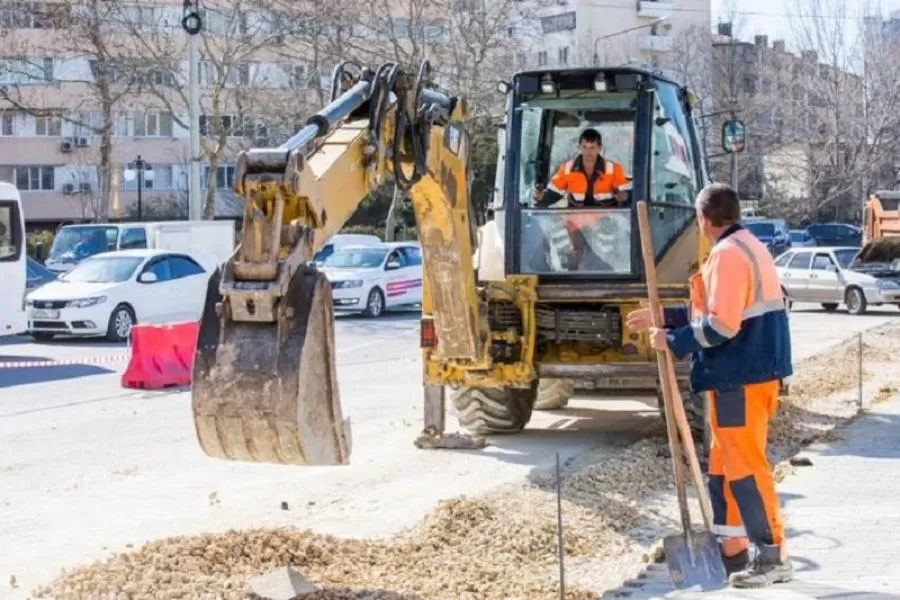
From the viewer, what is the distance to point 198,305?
28297 millimetres

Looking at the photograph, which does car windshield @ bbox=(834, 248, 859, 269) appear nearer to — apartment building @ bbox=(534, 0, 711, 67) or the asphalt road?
the asphalt road

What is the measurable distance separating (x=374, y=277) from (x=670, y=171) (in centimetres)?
2051

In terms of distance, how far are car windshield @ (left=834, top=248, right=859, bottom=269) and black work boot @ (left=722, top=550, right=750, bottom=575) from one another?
1162 inches

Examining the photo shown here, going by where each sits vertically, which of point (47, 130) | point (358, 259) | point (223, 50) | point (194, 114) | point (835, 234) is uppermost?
point (223, 50)

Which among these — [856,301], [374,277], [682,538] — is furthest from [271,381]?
[856,301]

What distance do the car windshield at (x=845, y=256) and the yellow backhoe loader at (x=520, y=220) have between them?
873 inches

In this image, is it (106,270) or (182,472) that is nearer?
(182,472)

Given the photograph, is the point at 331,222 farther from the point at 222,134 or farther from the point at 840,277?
the point at 222,134

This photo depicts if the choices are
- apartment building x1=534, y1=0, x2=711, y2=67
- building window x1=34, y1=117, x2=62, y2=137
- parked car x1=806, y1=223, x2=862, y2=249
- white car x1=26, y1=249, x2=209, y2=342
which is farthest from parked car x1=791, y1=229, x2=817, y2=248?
white car x1=26, y1=249, x2=209, y2=342

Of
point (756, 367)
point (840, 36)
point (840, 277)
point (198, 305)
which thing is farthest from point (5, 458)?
point (840, 36)

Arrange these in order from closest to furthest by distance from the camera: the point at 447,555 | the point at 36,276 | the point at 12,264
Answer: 1. the point at 447,555
2. the point at 12,264
3. the point at 36,276

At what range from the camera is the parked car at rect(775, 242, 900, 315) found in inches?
1377

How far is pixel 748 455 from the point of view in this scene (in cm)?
773

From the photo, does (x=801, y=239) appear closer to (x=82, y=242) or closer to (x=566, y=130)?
(x=82, y=242)
